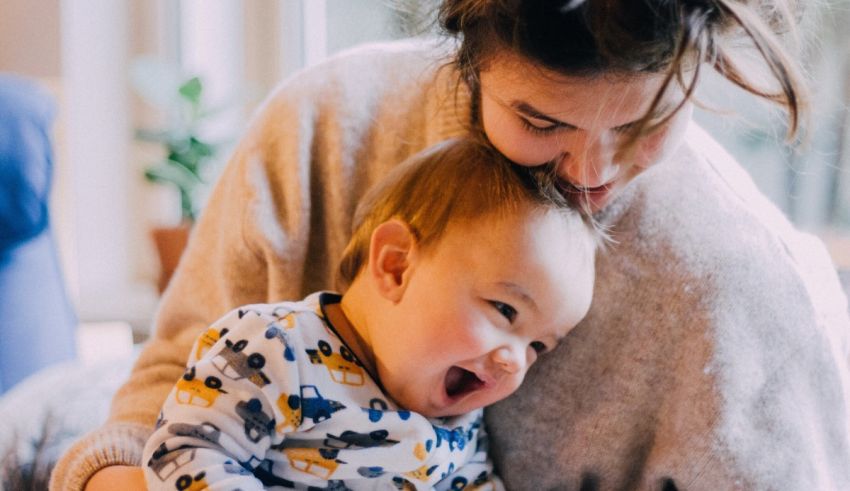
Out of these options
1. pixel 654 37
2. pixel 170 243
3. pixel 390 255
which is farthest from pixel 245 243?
pixel 170 243

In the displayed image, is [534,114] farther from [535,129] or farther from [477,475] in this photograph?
[477,475]

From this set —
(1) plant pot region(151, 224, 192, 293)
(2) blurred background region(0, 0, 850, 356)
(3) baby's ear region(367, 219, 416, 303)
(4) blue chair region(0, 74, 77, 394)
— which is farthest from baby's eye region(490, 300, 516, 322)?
(1) plant pot region(151, 224, 192, 293)

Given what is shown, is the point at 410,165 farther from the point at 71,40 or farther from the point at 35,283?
the point at 71,40

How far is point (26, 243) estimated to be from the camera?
5.34 ft

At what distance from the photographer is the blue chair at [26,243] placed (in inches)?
60.3

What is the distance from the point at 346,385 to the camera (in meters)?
0.89

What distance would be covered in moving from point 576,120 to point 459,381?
351 mm

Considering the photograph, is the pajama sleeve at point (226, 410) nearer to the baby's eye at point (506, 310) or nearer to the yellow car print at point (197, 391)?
the yellow car print at point (197, 391)

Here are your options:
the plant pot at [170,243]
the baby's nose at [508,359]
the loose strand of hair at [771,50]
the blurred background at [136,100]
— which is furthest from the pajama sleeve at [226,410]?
the plant pot at [170,243]

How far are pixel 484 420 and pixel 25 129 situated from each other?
3.40 ft

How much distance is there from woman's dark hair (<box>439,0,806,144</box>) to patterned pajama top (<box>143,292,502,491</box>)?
14.6 inches

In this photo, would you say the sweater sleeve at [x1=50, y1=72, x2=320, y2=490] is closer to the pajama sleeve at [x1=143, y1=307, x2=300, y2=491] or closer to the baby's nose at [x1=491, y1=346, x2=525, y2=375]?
the pajama sleeve at [x1=143, y1=307, x2=300, y2=491]

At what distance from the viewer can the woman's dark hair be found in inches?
24.2

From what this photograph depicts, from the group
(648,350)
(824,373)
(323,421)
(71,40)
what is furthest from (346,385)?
(71,40)
